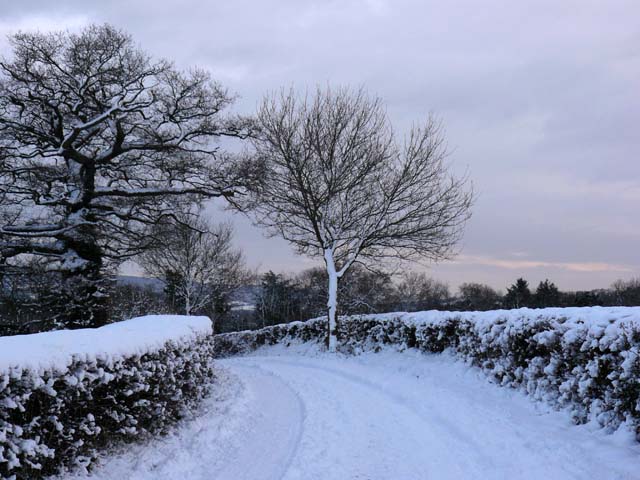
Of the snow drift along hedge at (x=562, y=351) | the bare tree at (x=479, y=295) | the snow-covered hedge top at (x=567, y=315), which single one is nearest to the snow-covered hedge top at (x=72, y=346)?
the snow drift along hedge at (x=562, y=351)

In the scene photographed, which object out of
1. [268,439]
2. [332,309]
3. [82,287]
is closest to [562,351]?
[268,439]

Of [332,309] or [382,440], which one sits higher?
[332,309]

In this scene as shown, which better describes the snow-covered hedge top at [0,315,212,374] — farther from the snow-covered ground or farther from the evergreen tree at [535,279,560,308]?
the evergreen tree at [535,279,560,308]

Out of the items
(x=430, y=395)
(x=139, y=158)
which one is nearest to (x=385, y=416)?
(x=430, y=395)

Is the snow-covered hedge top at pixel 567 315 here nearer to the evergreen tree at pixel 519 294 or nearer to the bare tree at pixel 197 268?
the bare tree at pixel 197 268

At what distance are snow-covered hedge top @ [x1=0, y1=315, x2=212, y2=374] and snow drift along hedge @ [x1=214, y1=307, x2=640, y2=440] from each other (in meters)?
6.10

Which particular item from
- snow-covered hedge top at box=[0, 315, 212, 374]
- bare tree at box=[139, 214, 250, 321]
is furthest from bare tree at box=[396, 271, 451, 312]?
snow-covered hedge top at box=[0, 315, 212, 374]

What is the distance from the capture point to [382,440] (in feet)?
20.4

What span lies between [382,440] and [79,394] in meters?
3.82

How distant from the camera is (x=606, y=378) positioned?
6.29 meters

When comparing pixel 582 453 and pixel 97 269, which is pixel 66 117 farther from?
pixel 582 453

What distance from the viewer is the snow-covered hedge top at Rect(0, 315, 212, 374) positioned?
13.6 feet

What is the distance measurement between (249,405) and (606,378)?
5.77m

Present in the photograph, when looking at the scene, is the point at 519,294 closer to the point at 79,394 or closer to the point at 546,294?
Answer: the point at 546,294
